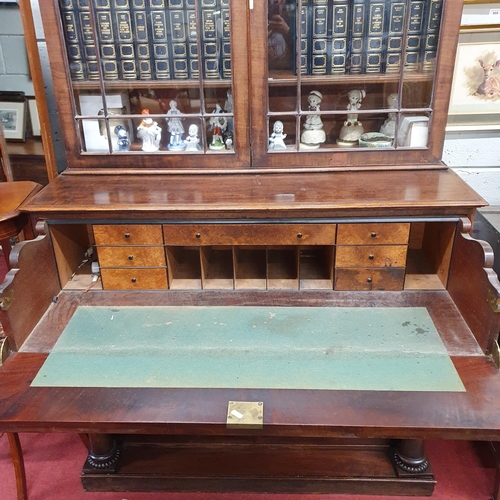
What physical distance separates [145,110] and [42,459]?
54.5 inches

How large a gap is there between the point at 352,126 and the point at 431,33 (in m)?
0.42

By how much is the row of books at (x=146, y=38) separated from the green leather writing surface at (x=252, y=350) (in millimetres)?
918

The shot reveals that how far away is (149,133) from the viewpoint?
200 centimetres

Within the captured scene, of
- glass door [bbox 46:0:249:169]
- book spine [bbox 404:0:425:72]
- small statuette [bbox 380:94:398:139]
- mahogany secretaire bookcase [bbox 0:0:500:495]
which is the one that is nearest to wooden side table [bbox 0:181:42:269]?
mahogany secretaire bookcase [bbox 0:0:500:495]

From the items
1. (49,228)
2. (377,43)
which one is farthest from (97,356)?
(377,43)

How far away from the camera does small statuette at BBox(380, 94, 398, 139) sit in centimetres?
192

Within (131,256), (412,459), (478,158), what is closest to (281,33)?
(131,256)

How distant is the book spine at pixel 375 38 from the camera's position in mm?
1839

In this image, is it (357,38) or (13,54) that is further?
(13,54)

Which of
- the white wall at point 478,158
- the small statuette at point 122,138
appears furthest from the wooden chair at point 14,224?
the white wall at point 478,158

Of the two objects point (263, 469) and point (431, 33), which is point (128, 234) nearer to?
point (263, 469)

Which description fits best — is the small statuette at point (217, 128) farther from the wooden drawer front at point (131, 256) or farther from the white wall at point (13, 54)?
the white wall at point (13, 54)

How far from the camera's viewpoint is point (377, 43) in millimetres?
1884

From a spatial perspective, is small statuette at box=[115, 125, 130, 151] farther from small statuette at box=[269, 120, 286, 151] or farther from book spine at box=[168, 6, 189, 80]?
small statuette at box=[269, 120, 286, 151]
